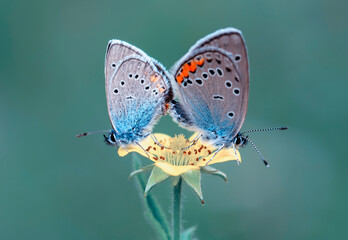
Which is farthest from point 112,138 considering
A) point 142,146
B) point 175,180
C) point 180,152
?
point 175,180

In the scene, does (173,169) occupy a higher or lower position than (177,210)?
higher

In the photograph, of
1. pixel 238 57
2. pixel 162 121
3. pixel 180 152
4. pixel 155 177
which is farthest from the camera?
pixel 162 121

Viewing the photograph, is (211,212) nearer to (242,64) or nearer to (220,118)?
(220,118)

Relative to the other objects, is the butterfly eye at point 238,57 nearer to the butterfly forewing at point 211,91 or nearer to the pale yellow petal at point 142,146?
the butterfly forewing at point 211,91

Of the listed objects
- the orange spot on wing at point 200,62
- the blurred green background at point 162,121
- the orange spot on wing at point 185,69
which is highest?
the orange spot on wing at point 200,62

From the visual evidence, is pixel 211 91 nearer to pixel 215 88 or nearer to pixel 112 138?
pixel 215 88

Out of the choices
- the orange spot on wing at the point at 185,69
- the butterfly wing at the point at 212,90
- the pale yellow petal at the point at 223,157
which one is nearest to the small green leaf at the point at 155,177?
the pale yellow petal at the point at 223,157

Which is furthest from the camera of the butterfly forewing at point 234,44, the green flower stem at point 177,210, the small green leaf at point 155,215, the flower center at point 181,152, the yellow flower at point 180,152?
the flower center at point 181,152

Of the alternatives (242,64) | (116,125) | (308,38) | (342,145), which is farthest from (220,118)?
(308,38)
